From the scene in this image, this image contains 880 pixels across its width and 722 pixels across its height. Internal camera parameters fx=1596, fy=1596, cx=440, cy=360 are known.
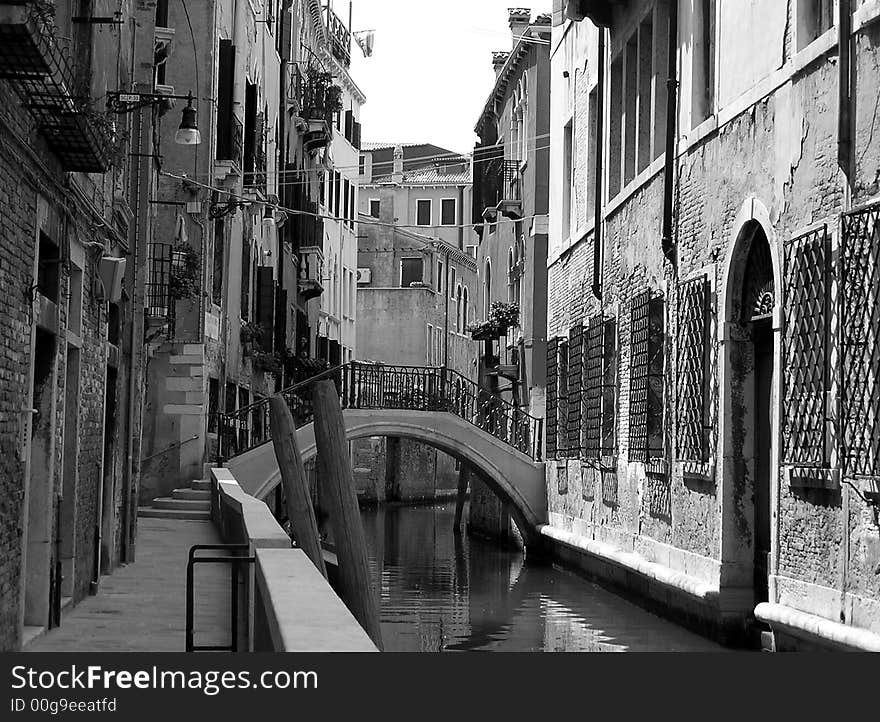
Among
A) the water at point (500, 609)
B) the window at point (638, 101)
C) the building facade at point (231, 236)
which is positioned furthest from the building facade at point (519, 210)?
the window at point (638, 101)

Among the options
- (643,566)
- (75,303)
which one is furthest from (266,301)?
(75,303)

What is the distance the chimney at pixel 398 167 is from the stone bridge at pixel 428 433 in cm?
3717

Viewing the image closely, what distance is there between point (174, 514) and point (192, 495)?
79 cm

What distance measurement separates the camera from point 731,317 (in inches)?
555

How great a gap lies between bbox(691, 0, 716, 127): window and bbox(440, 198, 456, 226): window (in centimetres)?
4780

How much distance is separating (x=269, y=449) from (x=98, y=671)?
18.6 metres

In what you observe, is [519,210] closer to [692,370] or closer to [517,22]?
[517,22]

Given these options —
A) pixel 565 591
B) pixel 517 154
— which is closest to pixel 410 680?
pixel 565 591

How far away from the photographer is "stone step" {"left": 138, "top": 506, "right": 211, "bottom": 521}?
21406 millimetres

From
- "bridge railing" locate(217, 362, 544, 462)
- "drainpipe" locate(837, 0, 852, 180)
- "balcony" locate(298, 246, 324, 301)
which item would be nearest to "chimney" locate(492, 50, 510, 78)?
"balcony" locate(298, 246, 324, 301)

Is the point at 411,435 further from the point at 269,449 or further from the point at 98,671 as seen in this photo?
the point at 98,671

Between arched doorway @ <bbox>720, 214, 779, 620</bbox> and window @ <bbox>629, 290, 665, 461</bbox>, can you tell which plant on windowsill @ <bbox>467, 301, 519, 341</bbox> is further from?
arched doorway @ <bbox>720, 214, 779, 620</bbox>

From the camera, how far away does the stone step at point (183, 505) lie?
21922mm

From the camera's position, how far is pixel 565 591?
20.2 m
